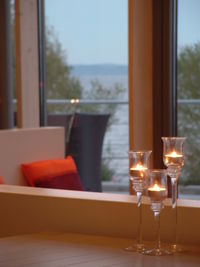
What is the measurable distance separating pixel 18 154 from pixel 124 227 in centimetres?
174

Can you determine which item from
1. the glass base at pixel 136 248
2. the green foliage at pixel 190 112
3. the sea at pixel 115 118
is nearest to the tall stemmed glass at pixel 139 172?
the glass base at pixel 136 248

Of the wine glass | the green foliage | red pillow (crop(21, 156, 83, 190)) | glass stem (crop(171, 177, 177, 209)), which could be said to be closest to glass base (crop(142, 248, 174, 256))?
the wine glass

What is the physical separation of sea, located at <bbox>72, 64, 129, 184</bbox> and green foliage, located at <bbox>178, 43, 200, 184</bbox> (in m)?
0.48

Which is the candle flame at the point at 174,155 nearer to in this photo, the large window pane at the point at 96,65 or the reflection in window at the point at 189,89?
the reflection in window at the point at 189,89

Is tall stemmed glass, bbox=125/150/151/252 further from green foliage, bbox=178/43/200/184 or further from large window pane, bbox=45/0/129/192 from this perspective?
large window pane, bbox=45/0/129/192

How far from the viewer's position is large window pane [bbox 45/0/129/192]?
4.54 metres

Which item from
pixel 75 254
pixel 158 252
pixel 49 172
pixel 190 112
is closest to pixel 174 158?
pixel 158 252

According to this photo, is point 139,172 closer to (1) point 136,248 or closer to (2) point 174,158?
(2) point 174,158

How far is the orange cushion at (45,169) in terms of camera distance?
381cm

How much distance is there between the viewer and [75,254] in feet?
6.31

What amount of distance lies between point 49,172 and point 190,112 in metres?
1.08

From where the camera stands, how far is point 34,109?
5.01 m

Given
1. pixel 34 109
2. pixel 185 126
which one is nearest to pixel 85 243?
pixel 185 126

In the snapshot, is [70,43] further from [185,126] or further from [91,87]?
[185,126]
